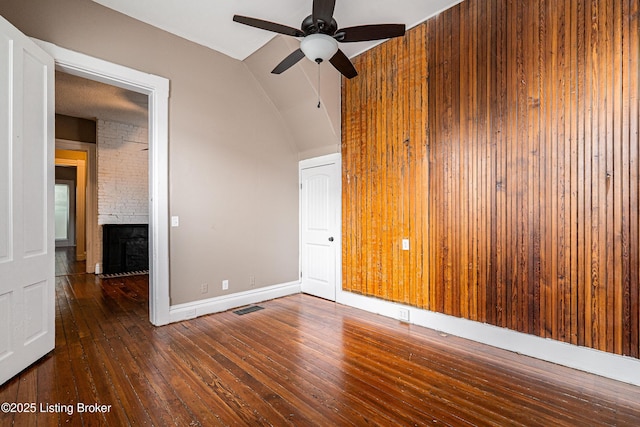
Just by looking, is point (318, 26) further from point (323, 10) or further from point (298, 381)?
point (298, 381)

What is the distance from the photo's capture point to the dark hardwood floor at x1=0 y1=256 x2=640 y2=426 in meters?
1.88

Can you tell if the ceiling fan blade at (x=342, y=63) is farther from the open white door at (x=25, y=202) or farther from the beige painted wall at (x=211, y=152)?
the open white door at (x=25, y=202)

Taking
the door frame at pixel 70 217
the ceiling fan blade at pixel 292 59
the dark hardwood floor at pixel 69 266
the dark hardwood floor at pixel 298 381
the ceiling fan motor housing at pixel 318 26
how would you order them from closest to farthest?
the dark hardwood floor at pixel 298 381 < the ceiling fan motor housing at pixel 318 26 < the ceiling fan blade at pixel 292 59 < the dark hardwood floor at pixel 69 266 < the door frame at pixel 70 217

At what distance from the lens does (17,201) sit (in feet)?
7.66

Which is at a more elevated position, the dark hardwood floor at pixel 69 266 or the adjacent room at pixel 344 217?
the adjacent room at pixel 344 217

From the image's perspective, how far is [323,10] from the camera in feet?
7.58

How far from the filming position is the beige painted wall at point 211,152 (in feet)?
10.0

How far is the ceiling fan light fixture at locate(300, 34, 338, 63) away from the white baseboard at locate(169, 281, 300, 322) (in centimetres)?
309

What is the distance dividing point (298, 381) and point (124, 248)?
5819 mm

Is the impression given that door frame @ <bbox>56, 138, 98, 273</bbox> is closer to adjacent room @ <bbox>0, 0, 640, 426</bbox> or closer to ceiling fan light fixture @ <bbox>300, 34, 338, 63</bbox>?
adjacent room @ <bbox>0, 0, 640, 426</bbox>

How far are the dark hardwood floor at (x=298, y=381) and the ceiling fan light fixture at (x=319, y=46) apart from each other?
8.68 ft

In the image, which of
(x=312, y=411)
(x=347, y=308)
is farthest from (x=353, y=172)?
(x=312, y=411)

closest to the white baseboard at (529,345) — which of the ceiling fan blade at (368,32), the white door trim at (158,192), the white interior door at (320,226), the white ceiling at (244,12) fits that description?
the white interior door at (320,226)

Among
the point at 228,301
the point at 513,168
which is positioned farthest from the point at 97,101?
the point at 513,168
